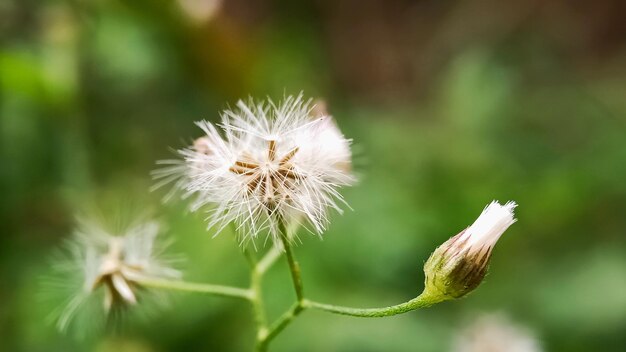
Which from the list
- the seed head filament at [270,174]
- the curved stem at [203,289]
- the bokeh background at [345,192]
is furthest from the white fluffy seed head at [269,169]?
the bokeh background at [345,192]

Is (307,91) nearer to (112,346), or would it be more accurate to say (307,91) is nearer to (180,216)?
(180,216)

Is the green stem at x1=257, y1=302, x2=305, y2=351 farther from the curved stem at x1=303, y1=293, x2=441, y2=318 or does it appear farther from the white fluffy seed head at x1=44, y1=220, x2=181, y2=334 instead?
the white fluffy seed head at x1=44, y1=220, x2=181, y2=334

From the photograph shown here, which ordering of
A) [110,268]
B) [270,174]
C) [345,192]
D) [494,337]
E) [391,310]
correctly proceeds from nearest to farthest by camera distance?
[391,310], [270,174], [110,268], [494,337], [345,192]

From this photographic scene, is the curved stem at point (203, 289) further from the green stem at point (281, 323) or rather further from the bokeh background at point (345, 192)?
the bokeh background at point (345, 192)

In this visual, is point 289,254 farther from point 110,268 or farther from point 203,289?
point 110,268

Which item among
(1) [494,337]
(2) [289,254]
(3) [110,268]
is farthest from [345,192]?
(2) [289,254]

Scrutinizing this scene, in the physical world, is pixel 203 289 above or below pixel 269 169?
below
